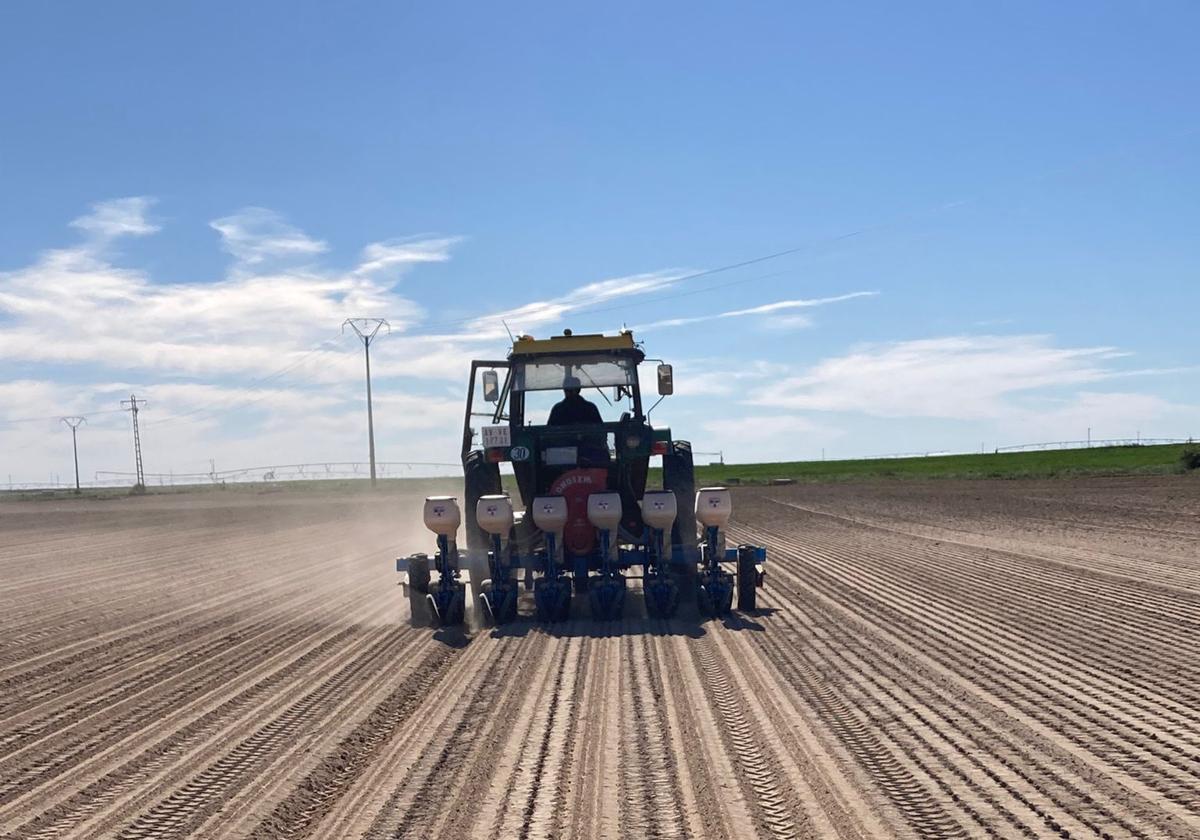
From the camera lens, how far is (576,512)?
13.2m

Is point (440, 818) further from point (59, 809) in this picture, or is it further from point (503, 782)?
point (59, 809)

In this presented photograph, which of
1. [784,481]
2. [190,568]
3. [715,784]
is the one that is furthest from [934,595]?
[784,481]

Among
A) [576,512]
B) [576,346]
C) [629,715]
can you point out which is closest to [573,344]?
[576,346]

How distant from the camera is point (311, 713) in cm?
789

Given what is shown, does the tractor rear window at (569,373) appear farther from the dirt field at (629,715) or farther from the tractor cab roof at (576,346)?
the dirt field at (629,715)

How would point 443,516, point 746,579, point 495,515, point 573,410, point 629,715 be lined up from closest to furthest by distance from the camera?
1. point 629,715
2. point 495,515
3. point 443,516
4. point 746,579
5. point 573,410

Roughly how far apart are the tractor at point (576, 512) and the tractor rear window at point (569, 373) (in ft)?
0.04

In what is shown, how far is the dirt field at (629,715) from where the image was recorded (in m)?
5.57

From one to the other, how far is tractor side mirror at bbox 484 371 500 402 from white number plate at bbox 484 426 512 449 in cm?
34

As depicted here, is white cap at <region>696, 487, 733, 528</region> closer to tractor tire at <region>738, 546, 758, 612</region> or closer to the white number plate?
tractor tire at <region>738, 546, 758, 612</region>

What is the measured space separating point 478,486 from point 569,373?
1.65 meters

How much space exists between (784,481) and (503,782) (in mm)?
53493

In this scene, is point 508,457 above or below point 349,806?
above

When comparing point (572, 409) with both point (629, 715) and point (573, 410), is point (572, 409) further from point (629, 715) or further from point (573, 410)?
point (629, 715)
